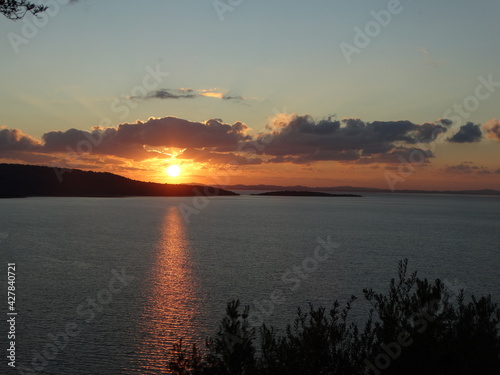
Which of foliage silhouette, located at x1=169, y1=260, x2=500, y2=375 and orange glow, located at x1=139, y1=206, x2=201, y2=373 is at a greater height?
foliage silhouette, located at x1=169, y1=260, x2=500, y2=375

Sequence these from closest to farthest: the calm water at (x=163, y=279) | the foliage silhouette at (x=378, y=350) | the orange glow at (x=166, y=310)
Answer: the foliage silhouette at (x=378, y=350) < the orange glow at (x=166, y=310) < the calm water at (x=163, y=279)

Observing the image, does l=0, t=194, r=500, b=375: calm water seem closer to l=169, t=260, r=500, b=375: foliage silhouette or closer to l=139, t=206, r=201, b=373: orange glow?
l=139, t=206, r=201, b=373: orange glow

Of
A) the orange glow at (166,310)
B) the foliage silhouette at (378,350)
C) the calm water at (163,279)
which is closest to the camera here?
the foliage silhouette at (378,350)

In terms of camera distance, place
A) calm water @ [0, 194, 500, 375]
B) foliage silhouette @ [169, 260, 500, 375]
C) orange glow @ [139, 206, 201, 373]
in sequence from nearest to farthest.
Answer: foliage silhouette @ [169, 260, 500, 375] → orange glow @ [139, 206, 201, 373] → calm water @ [0, 194, 500, 375]

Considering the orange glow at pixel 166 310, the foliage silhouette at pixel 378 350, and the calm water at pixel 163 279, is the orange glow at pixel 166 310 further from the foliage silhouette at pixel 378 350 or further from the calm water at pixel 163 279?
the foliage silhouette at pixel 378 350

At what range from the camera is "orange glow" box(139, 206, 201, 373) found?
24.6 metres

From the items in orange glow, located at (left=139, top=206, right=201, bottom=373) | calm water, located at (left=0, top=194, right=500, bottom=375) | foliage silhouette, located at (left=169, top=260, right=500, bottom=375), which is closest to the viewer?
foliage silhouette, located at (left=169, top=260, right=500, bottom=375)

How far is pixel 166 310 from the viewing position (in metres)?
31.9

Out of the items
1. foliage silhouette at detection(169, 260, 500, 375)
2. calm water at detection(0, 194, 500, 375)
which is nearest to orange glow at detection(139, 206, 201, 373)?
calm water at detection(0, 194, 500, 375)

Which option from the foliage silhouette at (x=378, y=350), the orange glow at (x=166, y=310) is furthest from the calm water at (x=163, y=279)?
the foliage silhouette at (x=378, y=350)

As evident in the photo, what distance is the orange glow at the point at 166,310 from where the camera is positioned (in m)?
24.6

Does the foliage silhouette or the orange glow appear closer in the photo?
the foliage silhouette

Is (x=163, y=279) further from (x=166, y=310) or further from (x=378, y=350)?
(x=378, y=350)

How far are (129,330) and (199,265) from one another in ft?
74.8
